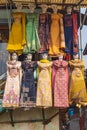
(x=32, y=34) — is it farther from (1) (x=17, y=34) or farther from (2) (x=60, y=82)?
(2) (x=60, y=82)

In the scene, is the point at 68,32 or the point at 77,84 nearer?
the point at 77,84

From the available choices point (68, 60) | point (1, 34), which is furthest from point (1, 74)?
point (68, 60)

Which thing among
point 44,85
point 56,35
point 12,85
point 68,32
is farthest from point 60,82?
point 68,32

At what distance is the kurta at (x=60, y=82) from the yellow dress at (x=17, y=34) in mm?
847

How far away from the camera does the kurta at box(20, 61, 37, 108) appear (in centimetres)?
881

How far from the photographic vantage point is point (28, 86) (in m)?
8.94

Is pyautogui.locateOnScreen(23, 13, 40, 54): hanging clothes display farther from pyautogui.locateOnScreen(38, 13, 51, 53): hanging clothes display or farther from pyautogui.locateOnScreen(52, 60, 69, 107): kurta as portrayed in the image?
pyautogui.locateOnScreen(52, 60, 69, 107): kurta

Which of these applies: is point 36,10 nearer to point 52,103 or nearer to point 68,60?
point 68,60

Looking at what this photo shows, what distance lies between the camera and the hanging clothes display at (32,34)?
9227 mm

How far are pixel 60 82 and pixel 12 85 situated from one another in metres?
0.97

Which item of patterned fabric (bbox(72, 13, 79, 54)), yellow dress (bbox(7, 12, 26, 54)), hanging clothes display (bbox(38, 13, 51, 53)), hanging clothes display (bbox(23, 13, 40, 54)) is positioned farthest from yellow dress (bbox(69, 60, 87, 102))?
yellow dress (bbox(7, 12, 26, 54))

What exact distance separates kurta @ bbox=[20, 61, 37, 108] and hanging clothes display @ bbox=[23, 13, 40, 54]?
328 millimetres

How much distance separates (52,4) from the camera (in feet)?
31.8

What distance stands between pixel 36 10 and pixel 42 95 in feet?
7.06
